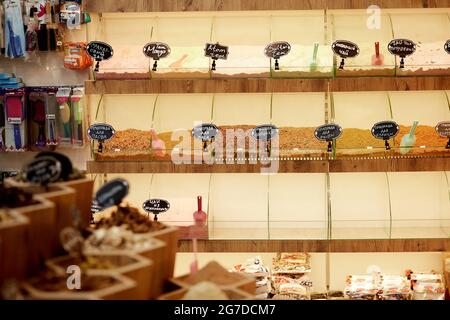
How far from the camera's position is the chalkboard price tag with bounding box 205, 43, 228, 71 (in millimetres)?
3645

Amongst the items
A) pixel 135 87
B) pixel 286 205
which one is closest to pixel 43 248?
pixel 135 87

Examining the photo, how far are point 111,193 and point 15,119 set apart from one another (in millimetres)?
2591

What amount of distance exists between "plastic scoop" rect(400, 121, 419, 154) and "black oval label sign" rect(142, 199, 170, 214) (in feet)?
4.12

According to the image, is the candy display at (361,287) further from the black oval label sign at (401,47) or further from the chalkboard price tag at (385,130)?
the black oval label sign at (401,47)

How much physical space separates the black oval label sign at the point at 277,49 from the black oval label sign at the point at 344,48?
235 millimetres

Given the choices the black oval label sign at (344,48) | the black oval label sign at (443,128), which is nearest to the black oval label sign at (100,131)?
the black oval label sign at (344,48)

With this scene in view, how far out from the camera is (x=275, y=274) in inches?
150

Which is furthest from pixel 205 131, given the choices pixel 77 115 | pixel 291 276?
pixel 291 276

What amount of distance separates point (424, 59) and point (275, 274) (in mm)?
1390

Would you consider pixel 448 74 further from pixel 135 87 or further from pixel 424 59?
pixel 135 87

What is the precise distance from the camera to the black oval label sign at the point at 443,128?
3.60 metres

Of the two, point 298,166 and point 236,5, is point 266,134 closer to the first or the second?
point 298,166

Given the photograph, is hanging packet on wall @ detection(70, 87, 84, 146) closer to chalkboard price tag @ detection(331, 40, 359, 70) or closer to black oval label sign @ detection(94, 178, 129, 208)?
chalkboard price tag @ detection(331, 40, 359, 70)

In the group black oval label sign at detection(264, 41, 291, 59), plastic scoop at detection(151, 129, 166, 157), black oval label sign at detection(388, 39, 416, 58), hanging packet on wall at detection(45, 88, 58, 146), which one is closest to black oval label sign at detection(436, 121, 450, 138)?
black oval label sign at detection(388, 39, 416, 58)
